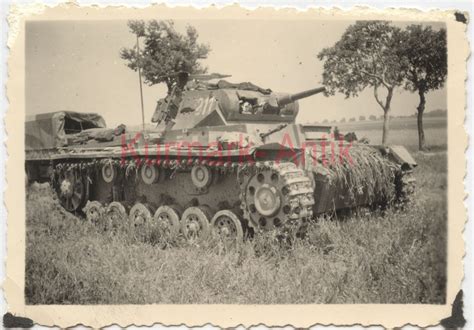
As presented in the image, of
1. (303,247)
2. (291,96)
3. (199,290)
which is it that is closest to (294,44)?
(291,96)

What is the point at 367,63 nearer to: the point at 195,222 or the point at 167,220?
the point at 195,222

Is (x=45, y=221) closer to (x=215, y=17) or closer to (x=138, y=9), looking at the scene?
(x=138, y=9)

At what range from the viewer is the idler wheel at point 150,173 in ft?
27.5

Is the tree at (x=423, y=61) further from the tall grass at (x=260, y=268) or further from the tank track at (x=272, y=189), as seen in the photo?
the tank track at (x=272, y=189)

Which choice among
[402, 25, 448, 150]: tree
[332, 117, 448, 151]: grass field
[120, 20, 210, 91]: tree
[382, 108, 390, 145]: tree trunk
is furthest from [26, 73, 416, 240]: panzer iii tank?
[402, 25, 448, 150]: tree

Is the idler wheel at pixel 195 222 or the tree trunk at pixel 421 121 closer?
the tree trunk at pixel 421 121

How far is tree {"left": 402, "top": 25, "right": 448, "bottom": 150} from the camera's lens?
21.4 feet

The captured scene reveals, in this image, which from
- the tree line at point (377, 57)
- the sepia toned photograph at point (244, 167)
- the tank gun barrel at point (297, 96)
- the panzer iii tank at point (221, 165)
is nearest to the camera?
the sepia toned photograph at point (244, 167)

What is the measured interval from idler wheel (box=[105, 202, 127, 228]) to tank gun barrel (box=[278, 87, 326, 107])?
3482 millimetres

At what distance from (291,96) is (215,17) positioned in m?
2.36

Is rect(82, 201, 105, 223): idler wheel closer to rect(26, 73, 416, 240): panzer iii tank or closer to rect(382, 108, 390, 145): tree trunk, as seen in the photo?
rect(26, 73, 416, 240): panzer iii tank

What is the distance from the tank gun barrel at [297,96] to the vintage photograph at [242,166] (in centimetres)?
2

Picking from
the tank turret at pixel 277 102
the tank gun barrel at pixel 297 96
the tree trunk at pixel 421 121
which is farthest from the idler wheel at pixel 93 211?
the tree trunk at pixel 421 121

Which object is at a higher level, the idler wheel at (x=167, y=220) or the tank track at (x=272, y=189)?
the tank track at (x=272, y=189)
